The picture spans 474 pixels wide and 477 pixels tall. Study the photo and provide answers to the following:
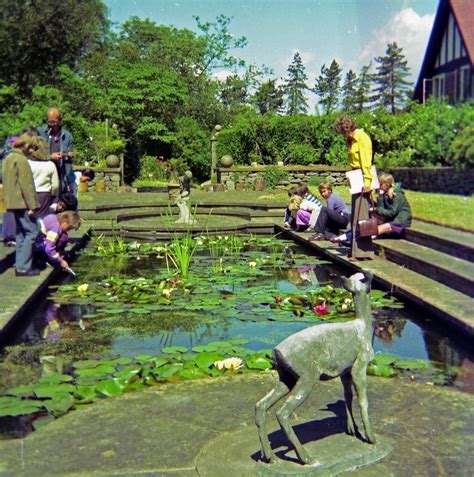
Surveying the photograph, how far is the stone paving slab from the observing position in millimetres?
3145

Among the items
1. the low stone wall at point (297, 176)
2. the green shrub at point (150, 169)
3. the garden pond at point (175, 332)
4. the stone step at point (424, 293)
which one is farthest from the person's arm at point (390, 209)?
the green shrub at point (150, 169)

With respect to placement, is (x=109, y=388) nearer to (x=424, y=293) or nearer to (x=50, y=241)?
(x=424, y=293)

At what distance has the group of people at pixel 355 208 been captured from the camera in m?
8.77

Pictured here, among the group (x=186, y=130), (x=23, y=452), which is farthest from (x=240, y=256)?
(x=186, y=130)

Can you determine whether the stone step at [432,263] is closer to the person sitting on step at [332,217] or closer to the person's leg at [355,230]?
the person's leg at [355,230]

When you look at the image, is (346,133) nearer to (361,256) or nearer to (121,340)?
(361,256)

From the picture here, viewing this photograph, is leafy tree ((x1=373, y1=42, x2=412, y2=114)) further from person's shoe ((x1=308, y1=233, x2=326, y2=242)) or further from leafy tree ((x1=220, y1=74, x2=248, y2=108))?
leafy tree ((x1=220, y1=74, x2=248, y2=108))

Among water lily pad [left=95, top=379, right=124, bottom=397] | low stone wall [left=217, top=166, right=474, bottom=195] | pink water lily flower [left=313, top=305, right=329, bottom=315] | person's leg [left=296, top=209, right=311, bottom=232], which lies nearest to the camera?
water lily pad [left=95, top=379, right=124, bottom=397]

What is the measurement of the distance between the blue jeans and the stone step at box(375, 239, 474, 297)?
4.44m

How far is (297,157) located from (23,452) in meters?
24.8

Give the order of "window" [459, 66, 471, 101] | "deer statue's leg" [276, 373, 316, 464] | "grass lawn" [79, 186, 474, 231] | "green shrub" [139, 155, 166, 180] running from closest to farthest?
"deer statue's leg" [276, 373, 316, 464] < "window" [459, 66, 471, 101] < "grass lawn" [79, 186, 474, 231] < "green shrub" [139, 155, 166, 180]

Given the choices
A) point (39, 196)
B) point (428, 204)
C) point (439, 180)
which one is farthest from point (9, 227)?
point (439, 180)

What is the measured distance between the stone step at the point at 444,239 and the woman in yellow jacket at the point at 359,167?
0.85 metres

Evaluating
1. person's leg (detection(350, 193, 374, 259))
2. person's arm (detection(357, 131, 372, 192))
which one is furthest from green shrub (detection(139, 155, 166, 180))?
person's arm (detection(357, 131, 372, 192))
